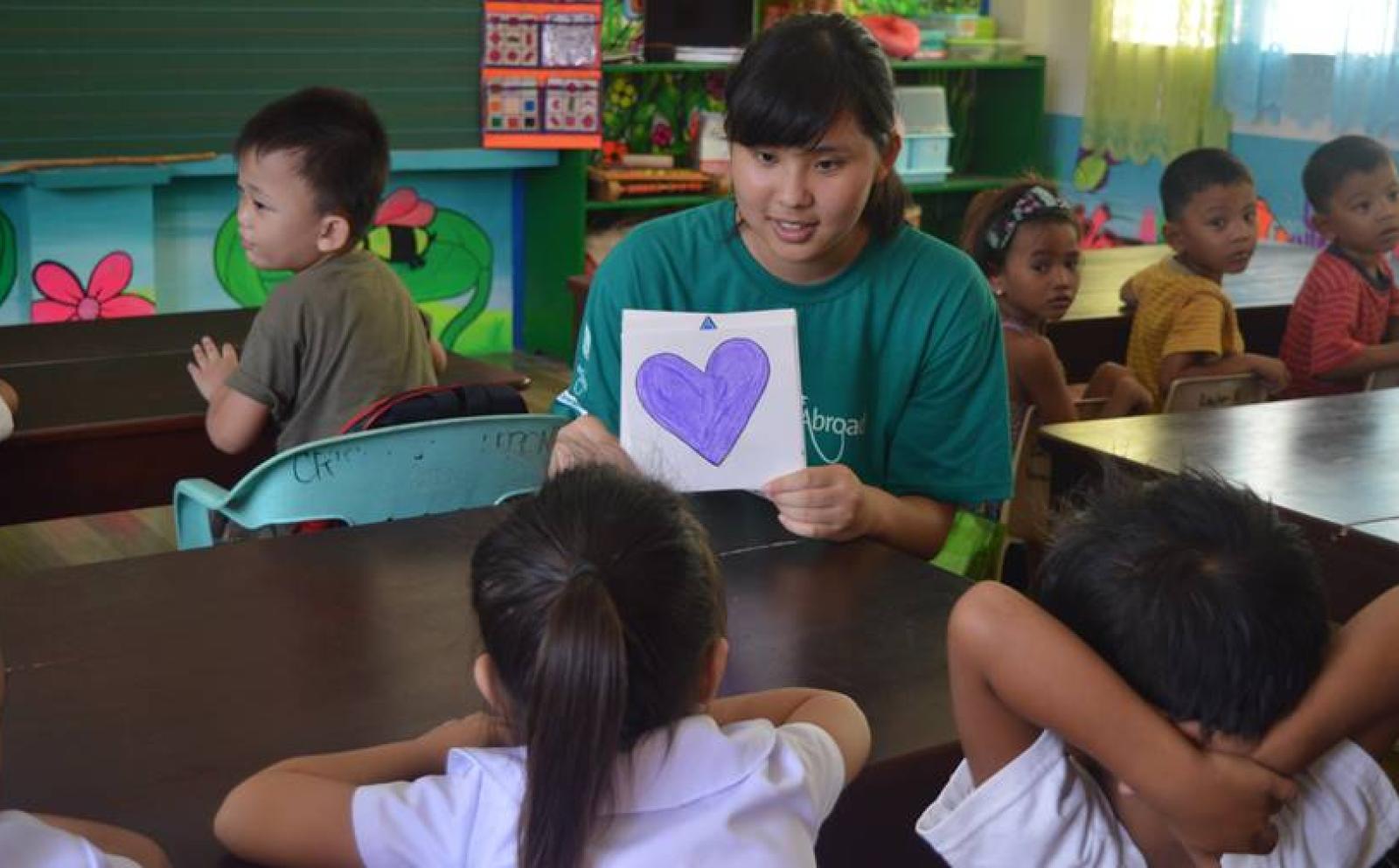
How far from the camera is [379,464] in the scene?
2.13 metres

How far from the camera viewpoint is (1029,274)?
11.1 feet

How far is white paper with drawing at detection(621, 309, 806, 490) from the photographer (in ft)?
6.07

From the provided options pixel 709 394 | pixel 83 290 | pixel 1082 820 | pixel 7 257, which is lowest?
pixel 83 290

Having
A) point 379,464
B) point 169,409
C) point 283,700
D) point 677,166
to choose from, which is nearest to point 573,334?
point 677,166

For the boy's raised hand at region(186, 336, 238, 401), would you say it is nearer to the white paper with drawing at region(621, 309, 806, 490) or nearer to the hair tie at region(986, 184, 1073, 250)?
the white paper with drawing at region(621, 309, 806, 490)

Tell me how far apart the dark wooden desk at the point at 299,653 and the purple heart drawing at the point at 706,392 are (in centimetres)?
12

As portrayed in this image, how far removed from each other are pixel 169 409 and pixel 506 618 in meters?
1.58

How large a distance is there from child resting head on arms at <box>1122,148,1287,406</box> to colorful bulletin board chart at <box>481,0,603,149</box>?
2.63 meters

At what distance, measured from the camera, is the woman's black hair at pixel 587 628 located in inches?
44.1

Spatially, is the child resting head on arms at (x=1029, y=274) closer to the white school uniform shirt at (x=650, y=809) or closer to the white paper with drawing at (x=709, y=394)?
the white paper with drawing at (x=709, y=394)

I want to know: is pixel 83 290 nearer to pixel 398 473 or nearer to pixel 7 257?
pixel 7 257

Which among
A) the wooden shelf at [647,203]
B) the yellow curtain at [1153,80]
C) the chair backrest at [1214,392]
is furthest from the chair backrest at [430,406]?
the yellow curtain at [1153,80]

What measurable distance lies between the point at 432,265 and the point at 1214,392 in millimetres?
3568

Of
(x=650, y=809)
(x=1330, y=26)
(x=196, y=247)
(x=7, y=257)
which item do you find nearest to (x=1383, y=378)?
(x=1330, y=26)
